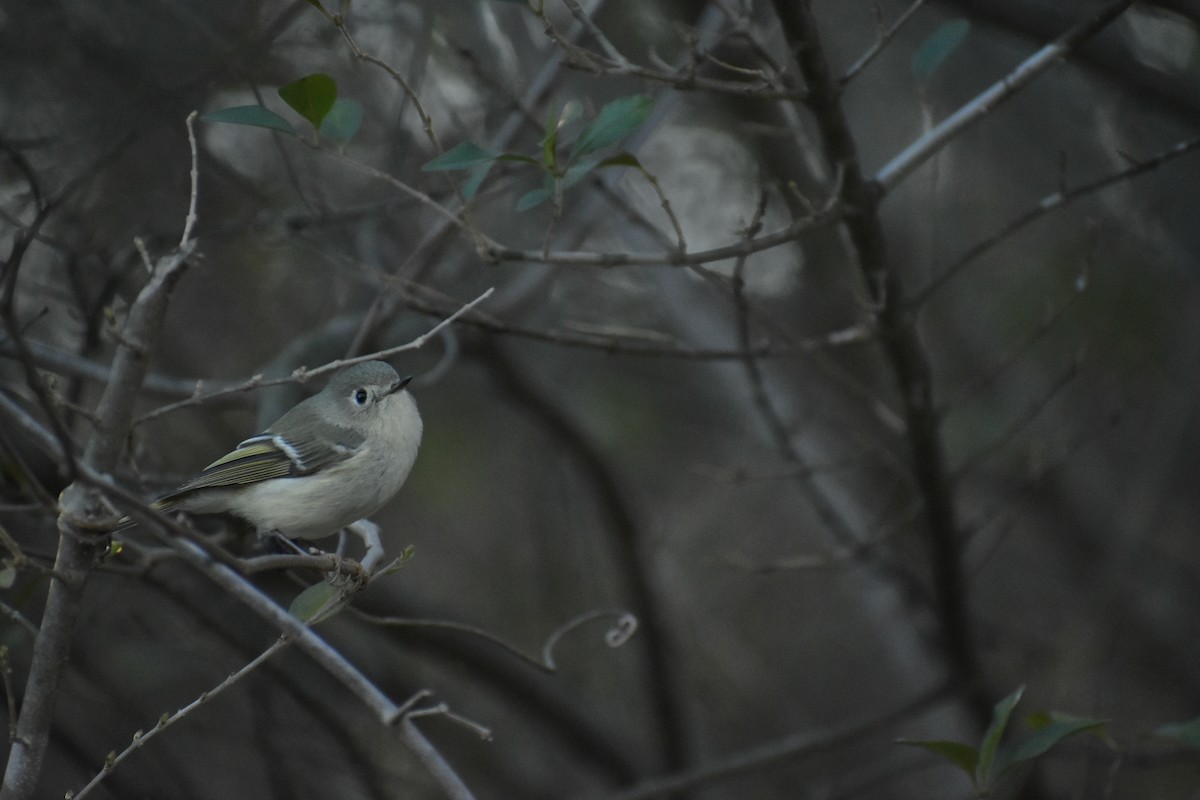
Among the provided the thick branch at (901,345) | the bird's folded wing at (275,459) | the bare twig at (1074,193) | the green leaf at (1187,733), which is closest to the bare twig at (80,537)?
the bird's folded wing at (275,459)

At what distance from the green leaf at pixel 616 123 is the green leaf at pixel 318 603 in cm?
90

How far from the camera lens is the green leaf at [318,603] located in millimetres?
1656

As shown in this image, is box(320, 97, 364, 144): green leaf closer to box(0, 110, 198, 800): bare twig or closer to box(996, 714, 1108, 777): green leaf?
box(0, 110, 198, 800): bare twig

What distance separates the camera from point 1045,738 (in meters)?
1.91

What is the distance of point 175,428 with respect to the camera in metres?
4.15

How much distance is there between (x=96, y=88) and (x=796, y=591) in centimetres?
480

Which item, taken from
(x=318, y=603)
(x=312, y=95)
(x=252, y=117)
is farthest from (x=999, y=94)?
(x=318, y=603)

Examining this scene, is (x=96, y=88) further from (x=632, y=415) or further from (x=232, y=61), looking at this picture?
(x=632, y=415)

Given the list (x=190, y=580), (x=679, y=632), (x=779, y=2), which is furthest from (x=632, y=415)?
(x=779, y=2)

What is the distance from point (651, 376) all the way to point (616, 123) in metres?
3.89

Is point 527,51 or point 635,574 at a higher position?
point 527,51

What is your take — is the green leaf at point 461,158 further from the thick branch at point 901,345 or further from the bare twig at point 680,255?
the thick branch at point 901,345

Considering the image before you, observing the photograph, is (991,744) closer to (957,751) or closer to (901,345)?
(957,751)

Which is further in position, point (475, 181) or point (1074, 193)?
point (1074, 193)
